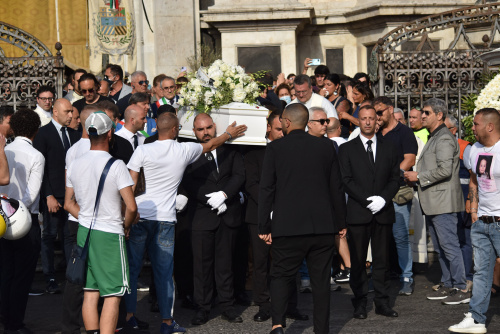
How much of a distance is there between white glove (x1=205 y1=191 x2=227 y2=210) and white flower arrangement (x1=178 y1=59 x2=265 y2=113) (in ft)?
3.22

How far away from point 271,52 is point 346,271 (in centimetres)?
859

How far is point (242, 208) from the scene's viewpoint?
9156 mm

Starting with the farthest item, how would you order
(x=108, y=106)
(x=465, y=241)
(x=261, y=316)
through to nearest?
1. (x=465, y=241)
2. (x=108, y=106)
3. (x=261, y=316)

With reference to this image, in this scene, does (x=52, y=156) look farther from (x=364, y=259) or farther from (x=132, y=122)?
(x=364, y=259)

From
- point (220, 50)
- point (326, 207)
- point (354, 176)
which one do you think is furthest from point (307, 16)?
point (326, 207)

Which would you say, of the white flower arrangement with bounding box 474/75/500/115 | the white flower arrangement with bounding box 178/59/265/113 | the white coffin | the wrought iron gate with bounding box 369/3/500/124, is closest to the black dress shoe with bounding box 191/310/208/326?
the white coffin

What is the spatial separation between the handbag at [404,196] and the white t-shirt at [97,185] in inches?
154

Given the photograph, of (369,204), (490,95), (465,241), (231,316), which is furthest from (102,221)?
(490,95)

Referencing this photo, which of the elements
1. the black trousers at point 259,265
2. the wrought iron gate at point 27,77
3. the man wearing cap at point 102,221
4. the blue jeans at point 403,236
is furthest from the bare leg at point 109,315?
the wrought iron gate at point 27,77

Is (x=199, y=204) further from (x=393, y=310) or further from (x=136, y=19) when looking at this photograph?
(x=136, y=19)

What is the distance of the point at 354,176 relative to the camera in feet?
28.7

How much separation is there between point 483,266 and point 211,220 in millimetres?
2623

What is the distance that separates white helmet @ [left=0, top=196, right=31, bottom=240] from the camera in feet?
24.9

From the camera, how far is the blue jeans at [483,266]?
7.89m
